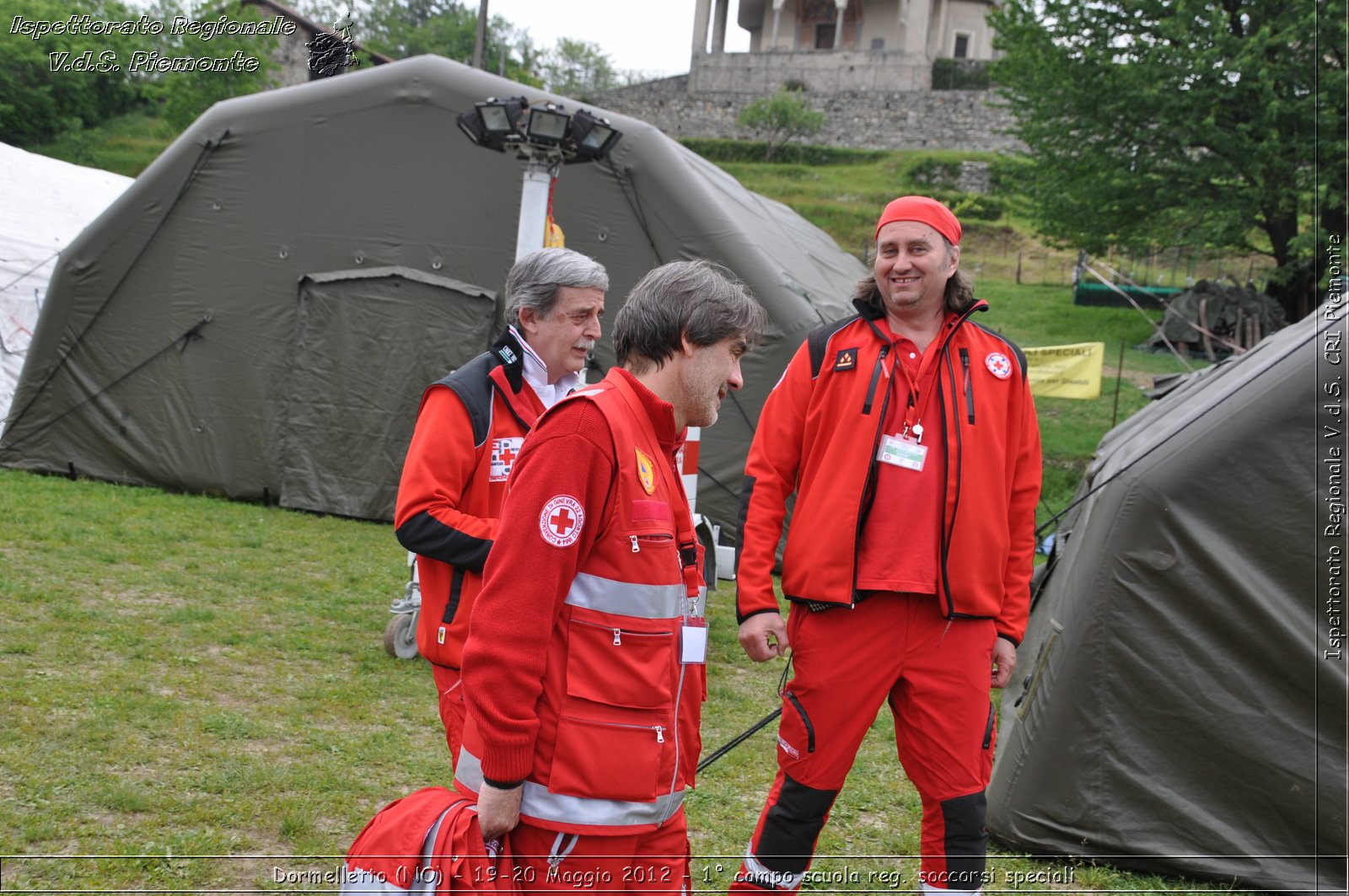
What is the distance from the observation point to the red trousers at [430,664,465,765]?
8.15ft

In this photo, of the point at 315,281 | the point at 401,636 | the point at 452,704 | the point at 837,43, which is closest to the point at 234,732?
the point at 401,636

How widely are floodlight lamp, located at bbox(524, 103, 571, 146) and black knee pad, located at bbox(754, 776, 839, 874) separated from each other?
14.1ft

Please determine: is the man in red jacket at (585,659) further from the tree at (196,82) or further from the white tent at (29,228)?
the tree at (196,82)

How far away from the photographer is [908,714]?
267cm

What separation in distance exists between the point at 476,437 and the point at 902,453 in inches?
42.7

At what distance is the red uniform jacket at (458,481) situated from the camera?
2553 mm

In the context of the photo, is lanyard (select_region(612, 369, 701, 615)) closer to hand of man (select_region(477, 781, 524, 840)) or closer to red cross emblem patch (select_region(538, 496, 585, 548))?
red cross emblem patch (select_region(538, 496, 585, 548))

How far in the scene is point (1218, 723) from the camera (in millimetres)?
3416

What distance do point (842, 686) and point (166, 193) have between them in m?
7.94

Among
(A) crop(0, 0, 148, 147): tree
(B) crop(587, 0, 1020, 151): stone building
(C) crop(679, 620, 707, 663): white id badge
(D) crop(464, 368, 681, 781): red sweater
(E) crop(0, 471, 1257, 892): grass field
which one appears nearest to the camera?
(D) crop(464, 368, 681, 781): red sweater

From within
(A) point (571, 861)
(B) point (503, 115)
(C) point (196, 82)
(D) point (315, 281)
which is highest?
(C) point (196, 82)

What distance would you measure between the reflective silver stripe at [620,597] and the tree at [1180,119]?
42.7 ft

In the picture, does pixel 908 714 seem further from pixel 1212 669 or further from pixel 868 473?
pixel 1212 669

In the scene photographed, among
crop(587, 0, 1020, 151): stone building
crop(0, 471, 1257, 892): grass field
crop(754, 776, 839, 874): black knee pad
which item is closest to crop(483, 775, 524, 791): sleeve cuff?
crop(754, 776, 839, 874): black knee pad
